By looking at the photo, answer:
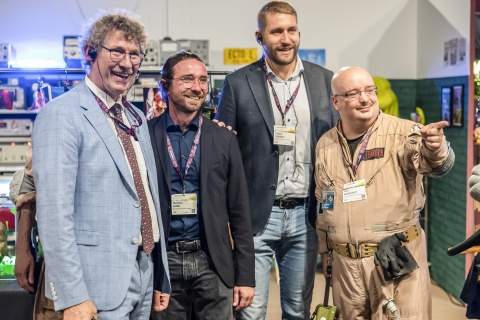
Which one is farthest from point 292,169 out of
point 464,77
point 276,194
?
point 464,77

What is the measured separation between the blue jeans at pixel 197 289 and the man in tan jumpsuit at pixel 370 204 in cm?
56

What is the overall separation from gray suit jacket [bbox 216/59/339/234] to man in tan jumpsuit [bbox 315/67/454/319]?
0.72 ft

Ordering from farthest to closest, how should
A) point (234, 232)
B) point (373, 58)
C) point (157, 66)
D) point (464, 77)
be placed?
1. point (373, 58)
2. point (157, 66)
3. point (464, 77)
4. point (234, 232)

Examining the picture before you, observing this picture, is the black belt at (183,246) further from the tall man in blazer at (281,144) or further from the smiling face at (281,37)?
the smiling face at (281,37)

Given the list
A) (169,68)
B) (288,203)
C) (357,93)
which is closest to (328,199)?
(288,203)

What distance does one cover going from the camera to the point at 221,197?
288 cm

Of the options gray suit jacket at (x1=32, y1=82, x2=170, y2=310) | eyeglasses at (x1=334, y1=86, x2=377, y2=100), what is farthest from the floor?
gray suit jacket at (x1=32, y1=82, x2=170, y2=310)

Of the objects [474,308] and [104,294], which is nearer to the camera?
[104,294]

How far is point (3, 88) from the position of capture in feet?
23.0

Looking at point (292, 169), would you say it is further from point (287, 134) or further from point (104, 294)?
point (104, 294)

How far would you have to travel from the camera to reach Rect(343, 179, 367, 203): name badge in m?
2.95

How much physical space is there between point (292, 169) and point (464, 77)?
2.83 m

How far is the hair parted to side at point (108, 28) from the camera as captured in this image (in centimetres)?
235

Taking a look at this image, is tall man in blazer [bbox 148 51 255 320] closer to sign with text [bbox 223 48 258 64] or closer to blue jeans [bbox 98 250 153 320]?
blue jeans [bbox 98 250 153 320]
